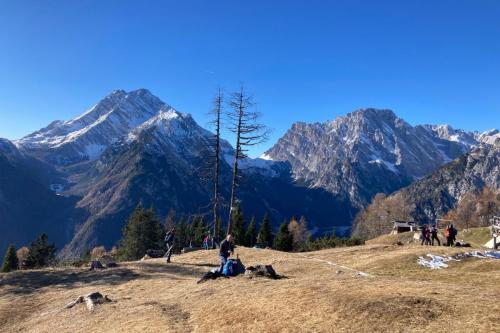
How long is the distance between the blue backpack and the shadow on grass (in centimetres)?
577

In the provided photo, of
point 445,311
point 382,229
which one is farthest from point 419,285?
point 382,229

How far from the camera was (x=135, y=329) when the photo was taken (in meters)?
21.2

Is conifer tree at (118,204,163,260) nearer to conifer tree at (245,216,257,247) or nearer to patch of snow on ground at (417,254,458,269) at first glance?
conifer tree at (245,216,257,247)

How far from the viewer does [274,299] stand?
22.1 meters

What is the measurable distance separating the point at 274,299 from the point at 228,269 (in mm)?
8679

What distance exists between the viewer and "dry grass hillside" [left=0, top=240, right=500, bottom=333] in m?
18.4

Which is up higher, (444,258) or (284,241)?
(284,241)

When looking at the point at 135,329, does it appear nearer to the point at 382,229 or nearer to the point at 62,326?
the point at 62,326

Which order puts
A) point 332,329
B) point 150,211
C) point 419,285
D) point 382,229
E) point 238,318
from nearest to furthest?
point 332,329 < point 238,318 < point 419,285 < point 150,211 < point 382,229

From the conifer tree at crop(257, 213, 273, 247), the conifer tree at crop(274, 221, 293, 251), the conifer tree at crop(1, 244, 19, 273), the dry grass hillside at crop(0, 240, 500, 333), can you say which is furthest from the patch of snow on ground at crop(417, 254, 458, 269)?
the conifer tree at crop(1, 244, 19, 273)

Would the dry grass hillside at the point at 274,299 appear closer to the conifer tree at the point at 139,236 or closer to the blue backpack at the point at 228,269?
the blue backpack at the point at 228,269

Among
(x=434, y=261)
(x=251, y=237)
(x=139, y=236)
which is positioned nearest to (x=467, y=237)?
(x=251, y=237)

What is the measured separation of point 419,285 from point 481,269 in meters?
11.0

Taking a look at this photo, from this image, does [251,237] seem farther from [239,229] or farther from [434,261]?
[434,261]
